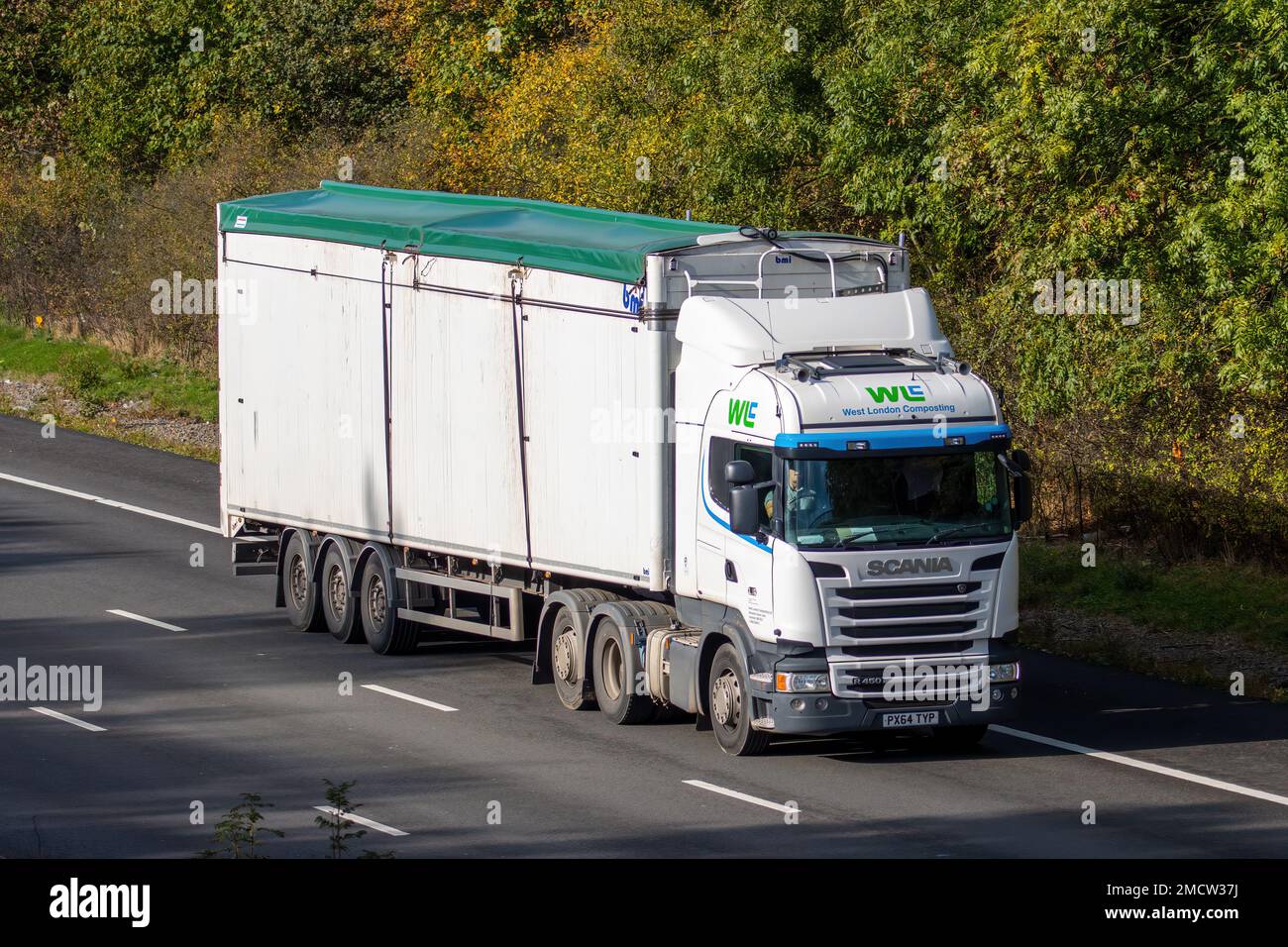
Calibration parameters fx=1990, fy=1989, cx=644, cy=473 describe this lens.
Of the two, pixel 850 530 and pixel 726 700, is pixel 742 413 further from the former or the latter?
pixel 726 700

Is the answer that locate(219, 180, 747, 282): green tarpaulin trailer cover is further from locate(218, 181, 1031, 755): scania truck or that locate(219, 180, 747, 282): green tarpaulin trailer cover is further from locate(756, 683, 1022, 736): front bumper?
locate(756, 683, 1022, 736): front bumper

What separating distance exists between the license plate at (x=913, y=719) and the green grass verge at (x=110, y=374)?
71.2 feet

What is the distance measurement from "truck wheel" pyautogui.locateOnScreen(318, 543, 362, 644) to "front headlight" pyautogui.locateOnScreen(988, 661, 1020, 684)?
25.5 ft

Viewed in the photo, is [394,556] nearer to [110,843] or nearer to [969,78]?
[110,843]

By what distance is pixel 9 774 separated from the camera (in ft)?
49.8

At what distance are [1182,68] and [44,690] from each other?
12.9m

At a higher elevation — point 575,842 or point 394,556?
point 394,556

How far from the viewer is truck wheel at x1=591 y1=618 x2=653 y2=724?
54.2ft

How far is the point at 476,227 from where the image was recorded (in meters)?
19.0

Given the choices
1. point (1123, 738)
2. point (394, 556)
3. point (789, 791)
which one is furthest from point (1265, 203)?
point (394, 556)

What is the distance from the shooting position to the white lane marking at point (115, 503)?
26.8 meters

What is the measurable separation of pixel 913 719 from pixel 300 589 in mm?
8737

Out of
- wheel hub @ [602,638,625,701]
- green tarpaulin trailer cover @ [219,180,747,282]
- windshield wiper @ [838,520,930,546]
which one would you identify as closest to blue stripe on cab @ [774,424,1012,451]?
windshield wiper @ [838,520,930,546]

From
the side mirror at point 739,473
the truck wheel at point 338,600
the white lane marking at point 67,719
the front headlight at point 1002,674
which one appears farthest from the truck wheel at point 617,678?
the truck wheel at point 338,600
